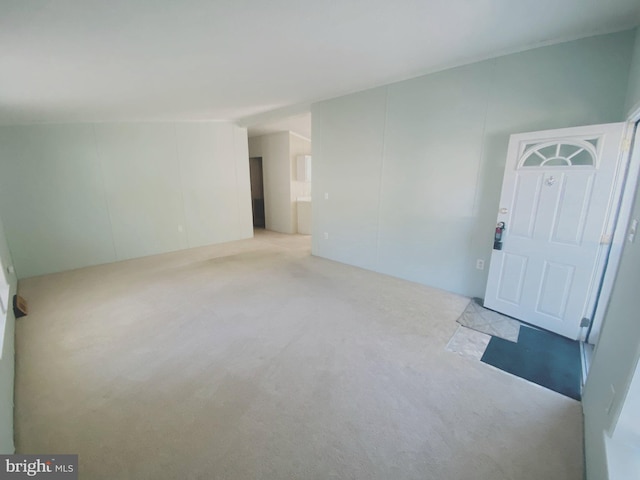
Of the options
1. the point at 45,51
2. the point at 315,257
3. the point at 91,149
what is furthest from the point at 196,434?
the point at 91,149

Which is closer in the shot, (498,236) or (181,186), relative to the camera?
(498,236)

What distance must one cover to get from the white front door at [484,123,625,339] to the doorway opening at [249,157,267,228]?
20.9 feet

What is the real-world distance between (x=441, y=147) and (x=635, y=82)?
4.95 ft

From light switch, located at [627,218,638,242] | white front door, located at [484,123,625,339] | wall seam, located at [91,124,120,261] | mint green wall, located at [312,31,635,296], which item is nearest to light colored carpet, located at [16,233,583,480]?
white front door, located at [484,123,625,339]

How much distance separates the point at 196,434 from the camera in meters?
1.48

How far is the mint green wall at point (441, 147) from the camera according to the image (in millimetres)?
2287

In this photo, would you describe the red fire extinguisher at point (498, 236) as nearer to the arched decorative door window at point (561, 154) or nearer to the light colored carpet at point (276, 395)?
the arched decorative door window at point (561, 154)

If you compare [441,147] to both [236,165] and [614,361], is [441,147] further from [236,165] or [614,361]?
[236,165]

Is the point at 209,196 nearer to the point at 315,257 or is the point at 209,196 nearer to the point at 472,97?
the point at 315,257

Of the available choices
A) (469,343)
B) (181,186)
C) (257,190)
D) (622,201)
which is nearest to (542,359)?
(469,343)

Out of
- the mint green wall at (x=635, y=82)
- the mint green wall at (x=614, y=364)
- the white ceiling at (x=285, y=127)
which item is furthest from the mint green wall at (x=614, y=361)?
the white ceiling at (x=285, y=127)

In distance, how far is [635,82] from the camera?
1.87 m

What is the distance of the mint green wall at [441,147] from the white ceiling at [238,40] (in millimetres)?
220

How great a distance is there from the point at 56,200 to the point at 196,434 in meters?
4.53
